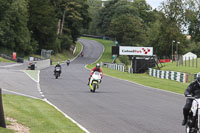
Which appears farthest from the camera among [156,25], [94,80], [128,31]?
[128,31]

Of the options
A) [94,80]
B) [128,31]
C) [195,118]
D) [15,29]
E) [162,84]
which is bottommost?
[162,84]

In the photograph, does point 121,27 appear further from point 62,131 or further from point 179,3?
point 62,131

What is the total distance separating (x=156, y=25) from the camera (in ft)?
398

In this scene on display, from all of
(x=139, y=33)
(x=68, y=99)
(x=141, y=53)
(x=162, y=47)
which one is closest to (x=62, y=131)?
(x=68, y=99)

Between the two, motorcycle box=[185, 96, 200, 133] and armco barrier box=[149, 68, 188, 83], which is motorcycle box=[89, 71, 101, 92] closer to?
motorcycle box=[185, 96, 200, 133]

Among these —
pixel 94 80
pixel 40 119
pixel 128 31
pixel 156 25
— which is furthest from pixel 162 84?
pixel 128 31

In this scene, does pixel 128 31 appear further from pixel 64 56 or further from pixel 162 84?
pixel 162 84

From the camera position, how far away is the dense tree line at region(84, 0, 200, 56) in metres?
98.9

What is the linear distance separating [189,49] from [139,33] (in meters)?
19.2

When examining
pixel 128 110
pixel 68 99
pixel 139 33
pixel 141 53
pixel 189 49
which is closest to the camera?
pixel 128 110

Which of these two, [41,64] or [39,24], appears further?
[39,24]

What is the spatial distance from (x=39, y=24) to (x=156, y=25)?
36546 millimetres

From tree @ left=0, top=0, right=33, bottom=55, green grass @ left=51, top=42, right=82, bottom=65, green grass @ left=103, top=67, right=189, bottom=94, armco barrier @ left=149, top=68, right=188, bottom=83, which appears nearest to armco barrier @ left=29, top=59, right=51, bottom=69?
armco barrier @ left=149, top=68, right=188, bottom=83

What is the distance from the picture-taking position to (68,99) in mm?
19859
